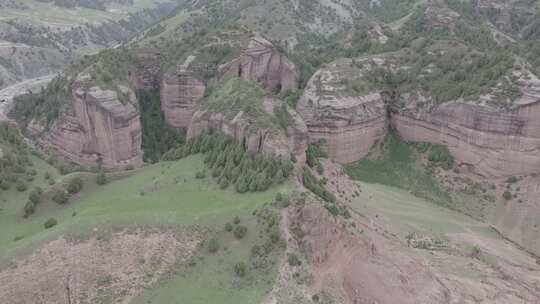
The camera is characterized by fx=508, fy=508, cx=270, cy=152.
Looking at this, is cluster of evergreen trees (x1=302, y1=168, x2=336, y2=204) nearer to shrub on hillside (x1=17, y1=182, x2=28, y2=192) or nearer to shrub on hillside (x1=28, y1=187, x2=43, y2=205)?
shrub on hillside (x1=28, y1=187, x2=43, y2=205)

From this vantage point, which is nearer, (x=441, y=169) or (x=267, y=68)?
(x=441, y=169)

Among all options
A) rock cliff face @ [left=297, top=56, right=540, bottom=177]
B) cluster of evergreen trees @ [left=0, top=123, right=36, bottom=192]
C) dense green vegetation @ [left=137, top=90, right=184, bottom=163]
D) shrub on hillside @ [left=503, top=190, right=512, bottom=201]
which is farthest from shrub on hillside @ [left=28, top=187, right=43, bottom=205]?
shrub on hillside @ [left=503, top=190, right=512, bottom=201]

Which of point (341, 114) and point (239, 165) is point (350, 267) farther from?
point (341, 114)

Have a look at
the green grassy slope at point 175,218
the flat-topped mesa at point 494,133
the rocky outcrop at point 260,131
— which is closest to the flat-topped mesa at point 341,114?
the flat-topped mesa at point 494,133

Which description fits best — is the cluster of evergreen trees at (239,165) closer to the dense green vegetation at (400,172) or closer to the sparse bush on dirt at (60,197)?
the sparse bush on dirt at (60,197)

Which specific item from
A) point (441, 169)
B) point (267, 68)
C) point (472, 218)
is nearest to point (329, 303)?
point (472, 218)

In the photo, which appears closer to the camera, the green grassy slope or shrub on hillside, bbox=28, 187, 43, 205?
the green grassy slope

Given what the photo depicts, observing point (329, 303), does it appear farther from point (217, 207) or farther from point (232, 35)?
point (232, 35)
